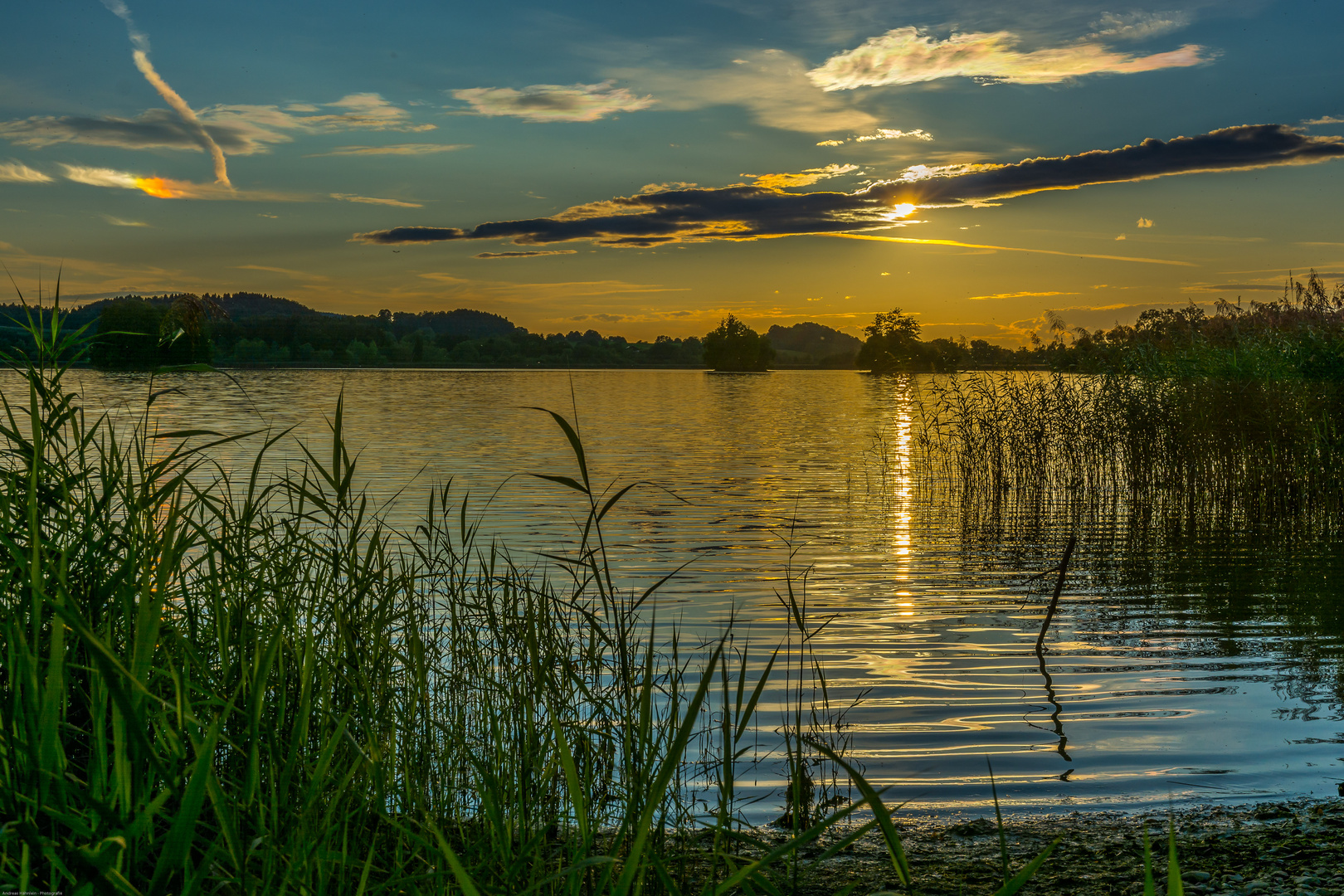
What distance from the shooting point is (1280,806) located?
5242 millimetres

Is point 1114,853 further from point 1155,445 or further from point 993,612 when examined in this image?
point 1155,445

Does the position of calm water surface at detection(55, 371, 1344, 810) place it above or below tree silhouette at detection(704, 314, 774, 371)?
below

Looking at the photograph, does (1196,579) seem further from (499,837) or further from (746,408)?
(746,408)

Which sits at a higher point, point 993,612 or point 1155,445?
point 1155,445

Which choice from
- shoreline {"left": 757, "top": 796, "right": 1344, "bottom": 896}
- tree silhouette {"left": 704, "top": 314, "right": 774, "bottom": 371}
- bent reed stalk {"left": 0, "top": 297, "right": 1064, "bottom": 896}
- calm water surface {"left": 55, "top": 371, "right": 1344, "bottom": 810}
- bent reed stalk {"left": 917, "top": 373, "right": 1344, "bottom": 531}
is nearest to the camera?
bent reed stalk {"left": 0, "top": 297, "right": 1064, "bottom": 896}

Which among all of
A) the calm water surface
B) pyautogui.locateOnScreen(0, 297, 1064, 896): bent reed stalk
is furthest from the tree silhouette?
pyautogui.locateOnScreen(0, 297, 1064, 896): bent reed stalk

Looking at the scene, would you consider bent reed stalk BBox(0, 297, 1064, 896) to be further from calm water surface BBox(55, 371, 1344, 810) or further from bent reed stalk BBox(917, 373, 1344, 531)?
bent reed stalk BBox(917, 373, 1344, 531)

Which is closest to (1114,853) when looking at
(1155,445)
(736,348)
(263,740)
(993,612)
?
(263,740)

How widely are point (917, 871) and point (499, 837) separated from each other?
99.5 inches

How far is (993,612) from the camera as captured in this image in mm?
10719

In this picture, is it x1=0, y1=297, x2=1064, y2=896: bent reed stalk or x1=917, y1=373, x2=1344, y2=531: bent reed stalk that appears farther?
x1=917, y1=373, x2=1344, y2=531: bent reed stalk

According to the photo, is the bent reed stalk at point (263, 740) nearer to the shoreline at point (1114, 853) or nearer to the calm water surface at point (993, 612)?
the shoreline at point (1114, 853)

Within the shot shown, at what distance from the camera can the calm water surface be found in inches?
247

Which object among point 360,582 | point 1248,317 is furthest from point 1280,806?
point 1248,317
